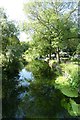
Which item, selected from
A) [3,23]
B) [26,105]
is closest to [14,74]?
[3,23]

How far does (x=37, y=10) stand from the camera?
26.2 meters

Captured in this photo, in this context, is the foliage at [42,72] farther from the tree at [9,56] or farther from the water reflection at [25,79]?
the tree at [9,56]

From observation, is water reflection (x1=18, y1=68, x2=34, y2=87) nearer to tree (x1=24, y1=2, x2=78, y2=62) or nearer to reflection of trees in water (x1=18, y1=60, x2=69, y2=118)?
reflection of trees in water (x1=18, y1=60, x2=69, y2=118)

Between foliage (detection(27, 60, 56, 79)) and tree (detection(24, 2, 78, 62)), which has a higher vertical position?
tree (detection(24, 2, 78, 62))

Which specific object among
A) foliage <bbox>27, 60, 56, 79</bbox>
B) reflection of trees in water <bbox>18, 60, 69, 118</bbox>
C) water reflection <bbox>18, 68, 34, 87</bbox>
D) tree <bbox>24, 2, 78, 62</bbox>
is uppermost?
tree <bbox>24, 2, 78, 62</bbox>

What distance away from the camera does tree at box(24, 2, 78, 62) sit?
25.3 m

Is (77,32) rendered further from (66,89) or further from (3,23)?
(66,89)

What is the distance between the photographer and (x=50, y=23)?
25.6m

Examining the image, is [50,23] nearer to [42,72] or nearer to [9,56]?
[42,72]

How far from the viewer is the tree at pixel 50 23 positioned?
25.3 metres

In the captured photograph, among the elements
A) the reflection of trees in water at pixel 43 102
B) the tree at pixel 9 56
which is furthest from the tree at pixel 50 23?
the reflection of trees in water at pixel 43 102

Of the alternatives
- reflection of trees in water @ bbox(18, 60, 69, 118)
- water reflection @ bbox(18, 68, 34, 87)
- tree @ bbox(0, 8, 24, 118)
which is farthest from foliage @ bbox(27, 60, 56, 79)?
reflection of trees in water @ bbox(18, 60, 69, 118)

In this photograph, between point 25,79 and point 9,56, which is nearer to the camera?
point 9,56

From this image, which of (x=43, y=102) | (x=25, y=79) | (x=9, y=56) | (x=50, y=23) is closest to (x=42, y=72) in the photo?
(x=25, y=79)
